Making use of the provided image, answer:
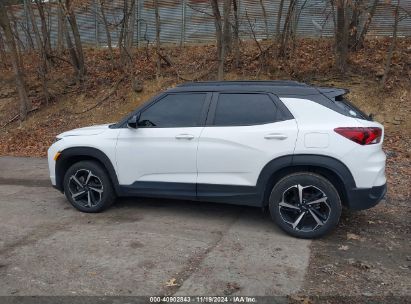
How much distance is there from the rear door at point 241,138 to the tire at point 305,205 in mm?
317

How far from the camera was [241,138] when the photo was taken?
211 inches

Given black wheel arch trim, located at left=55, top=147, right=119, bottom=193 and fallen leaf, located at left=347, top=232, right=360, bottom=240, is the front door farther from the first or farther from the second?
fallen leaf, located at left=347, top=232, right=360, bottom=240

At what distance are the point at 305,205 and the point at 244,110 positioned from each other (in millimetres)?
1324

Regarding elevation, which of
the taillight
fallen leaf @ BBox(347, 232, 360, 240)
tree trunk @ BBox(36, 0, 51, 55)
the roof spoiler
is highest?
tree trunk @ BBox(36, 0, 51, 55)

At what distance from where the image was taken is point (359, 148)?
16.3ft

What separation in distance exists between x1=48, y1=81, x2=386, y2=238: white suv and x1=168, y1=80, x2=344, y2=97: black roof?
12 mm

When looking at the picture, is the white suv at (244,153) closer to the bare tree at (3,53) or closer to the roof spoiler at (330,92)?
the roof spoiler at (330,92)

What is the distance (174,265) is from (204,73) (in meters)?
9.56

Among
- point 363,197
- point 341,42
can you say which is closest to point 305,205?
point 363,197

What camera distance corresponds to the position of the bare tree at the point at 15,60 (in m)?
13.2

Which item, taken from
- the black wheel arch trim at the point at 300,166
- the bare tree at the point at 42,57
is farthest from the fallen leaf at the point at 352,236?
the bare tree at the point at 42,57

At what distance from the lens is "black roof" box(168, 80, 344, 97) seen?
5.39 m

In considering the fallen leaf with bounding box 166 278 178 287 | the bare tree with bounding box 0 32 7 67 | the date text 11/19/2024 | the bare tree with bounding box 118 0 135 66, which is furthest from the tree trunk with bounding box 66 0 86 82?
the date text 11/19/2024

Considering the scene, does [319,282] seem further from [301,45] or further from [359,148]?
[301,45]
